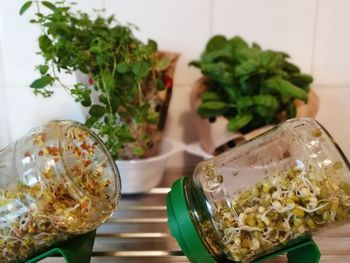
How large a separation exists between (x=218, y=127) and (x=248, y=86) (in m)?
0.08

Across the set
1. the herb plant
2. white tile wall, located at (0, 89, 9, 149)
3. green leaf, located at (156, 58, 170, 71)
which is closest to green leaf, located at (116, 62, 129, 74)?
the herb plant

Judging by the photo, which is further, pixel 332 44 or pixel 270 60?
pixel 332 44

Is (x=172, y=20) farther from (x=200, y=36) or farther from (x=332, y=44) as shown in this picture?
(x=332, y=44)

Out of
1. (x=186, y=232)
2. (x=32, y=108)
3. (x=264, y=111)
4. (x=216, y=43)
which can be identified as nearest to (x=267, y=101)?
(x=264, y=111)

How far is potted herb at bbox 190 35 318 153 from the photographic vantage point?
0.62 meters

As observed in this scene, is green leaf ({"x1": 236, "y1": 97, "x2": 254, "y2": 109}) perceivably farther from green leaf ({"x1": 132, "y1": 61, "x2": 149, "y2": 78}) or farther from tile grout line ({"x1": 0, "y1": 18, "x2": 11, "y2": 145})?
tile grout line ({"x1": 0, "y1": 18, "x2": 11, "y2": 145})

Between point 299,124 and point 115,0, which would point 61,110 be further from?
point 299,124

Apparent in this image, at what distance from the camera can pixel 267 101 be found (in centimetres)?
61

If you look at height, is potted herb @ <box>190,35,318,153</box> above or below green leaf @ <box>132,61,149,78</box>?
below

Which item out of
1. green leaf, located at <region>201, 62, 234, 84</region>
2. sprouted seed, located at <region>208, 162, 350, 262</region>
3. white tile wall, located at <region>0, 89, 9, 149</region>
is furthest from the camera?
white tile wall, located at <region>0, 89, 9, 149</region>

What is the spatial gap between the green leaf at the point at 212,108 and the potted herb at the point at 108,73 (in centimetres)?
7

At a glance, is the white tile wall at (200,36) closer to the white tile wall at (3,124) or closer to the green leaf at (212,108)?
the white tile wall at (3,124)

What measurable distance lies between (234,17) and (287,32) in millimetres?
97

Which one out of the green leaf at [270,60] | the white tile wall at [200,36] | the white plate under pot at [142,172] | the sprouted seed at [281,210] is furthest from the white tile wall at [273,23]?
the sprouted seed at [281,210]
